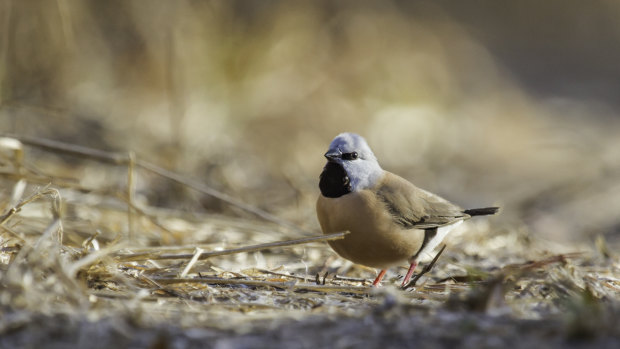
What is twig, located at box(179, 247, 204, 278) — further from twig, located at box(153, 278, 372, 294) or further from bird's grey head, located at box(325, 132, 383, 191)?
bird's grey head, located at box(325, 132, 383, 191)

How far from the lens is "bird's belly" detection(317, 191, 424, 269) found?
364 centimetres

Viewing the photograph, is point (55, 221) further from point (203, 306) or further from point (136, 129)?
point (136, 129)

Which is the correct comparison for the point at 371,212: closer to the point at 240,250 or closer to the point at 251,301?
the point at 240,250

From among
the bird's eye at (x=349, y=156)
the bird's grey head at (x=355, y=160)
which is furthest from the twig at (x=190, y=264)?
the bird's eye at (x=349, y=156)

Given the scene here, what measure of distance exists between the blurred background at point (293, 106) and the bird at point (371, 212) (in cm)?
174

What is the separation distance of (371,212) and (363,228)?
0.11m

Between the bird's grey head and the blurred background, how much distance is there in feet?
5.93

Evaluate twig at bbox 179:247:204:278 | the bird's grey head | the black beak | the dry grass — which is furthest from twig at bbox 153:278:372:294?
the black beak

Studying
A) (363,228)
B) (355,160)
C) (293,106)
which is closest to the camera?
(363,228)

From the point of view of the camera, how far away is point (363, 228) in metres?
3.64

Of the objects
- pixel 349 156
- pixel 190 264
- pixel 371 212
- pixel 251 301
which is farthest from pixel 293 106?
pixel 251 301

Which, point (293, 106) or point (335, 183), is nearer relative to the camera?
point (335, 183)

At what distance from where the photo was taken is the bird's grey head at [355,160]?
3838 millimetres

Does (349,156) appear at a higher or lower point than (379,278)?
higher
